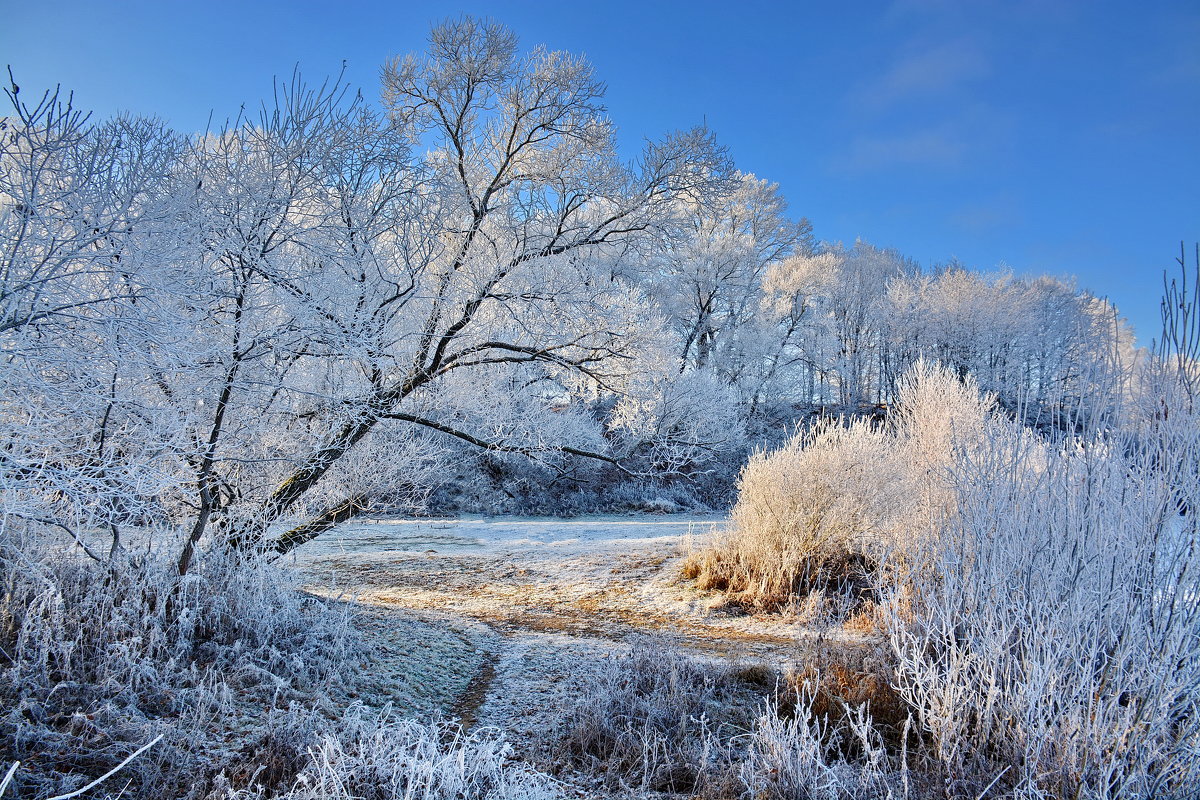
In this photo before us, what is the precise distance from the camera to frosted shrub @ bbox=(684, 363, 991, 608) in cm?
691

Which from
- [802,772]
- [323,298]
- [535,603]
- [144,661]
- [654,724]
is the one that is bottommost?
[535,603]

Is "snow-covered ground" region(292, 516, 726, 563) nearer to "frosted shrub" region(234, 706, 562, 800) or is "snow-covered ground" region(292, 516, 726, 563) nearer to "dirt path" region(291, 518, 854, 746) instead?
"dirt path" region(291, 518, 854, 746)

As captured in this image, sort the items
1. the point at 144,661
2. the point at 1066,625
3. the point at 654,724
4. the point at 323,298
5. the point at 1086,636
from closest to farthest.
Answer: the point at 1086,636 < the point at 1066,625 < the point at 144,661 < the point at 654,724 < the point at 323,298

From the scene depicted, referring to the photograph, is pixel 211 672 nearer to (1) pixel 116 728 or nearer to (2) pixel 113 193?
(1) pixel 116 728

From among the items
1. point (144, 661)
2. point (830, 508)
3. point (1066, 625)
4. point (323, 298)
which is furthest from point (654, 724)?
point (830, 508)

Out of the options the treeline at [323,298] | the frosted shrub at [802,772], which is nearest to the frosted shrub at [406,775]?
the frosted shrub at [802,772]

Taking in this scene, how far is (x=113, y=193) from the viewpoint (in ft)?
10.2

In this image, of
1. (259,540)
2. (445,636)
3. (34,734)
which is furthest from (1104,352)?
(259,540)

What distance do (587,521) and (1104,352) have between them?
1305 cm

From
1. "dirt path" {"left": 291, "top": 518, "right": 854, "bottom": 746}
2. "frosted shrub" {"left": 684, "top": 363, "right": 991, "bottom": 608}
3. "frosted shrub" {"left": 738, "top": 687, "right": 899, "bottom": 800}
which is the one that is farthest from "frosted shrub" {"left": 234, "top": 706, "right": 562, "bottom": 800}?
"frosted shrub" {"left": 684, "top": 363, "right": 991, "bottom": 608}

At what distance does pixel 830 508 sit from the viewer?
7242 millimetres

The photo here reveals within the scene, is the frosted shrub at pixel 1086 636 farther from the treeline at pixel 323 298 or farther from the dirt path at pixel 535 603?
the dirt path at pixel 535 603

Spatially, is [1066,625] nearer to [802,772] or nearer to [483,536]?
[802,772]

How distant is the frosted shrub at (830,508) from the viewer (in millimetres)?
6906
